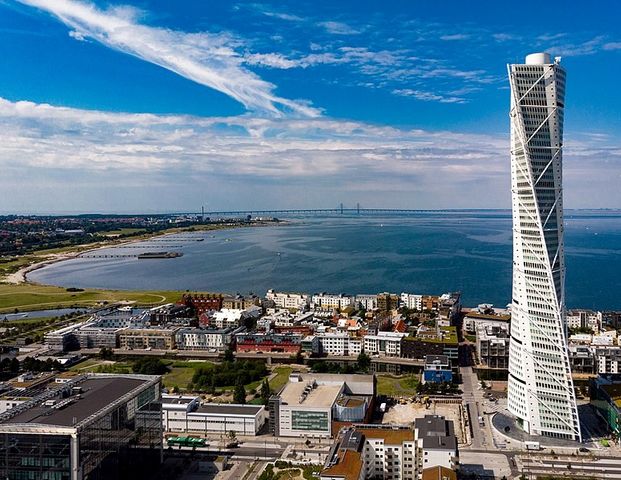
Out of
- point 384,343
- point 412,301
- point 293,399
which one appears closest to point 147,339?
point 384,343

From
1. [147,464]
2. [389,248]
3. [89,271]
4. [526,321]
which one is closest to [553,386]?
[526,321]

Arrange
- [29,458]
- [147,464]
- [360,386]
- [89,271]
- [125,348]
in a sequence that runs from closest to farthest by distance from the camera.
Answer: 1. [29,458]
2. [147,464]
3. [360,386]
4. [125,348]
5. [89,271]

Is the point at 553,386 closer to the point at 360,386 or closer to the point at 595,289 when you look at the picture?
the point at 360,386

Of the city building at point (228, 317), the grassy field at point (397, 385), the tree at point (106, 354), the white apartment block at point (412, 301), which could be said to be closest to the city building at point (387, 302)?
the white apartment block at point (412, 301)

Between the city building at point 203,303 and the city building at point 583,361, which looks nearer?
the city building at point 583,361

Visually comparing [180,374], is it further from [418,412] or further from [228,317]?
[418,412]

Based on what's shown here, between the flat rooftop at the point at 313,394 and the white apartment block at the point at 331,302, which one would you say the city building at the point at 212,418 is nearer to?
the flat rooftop at the point at 313,394
